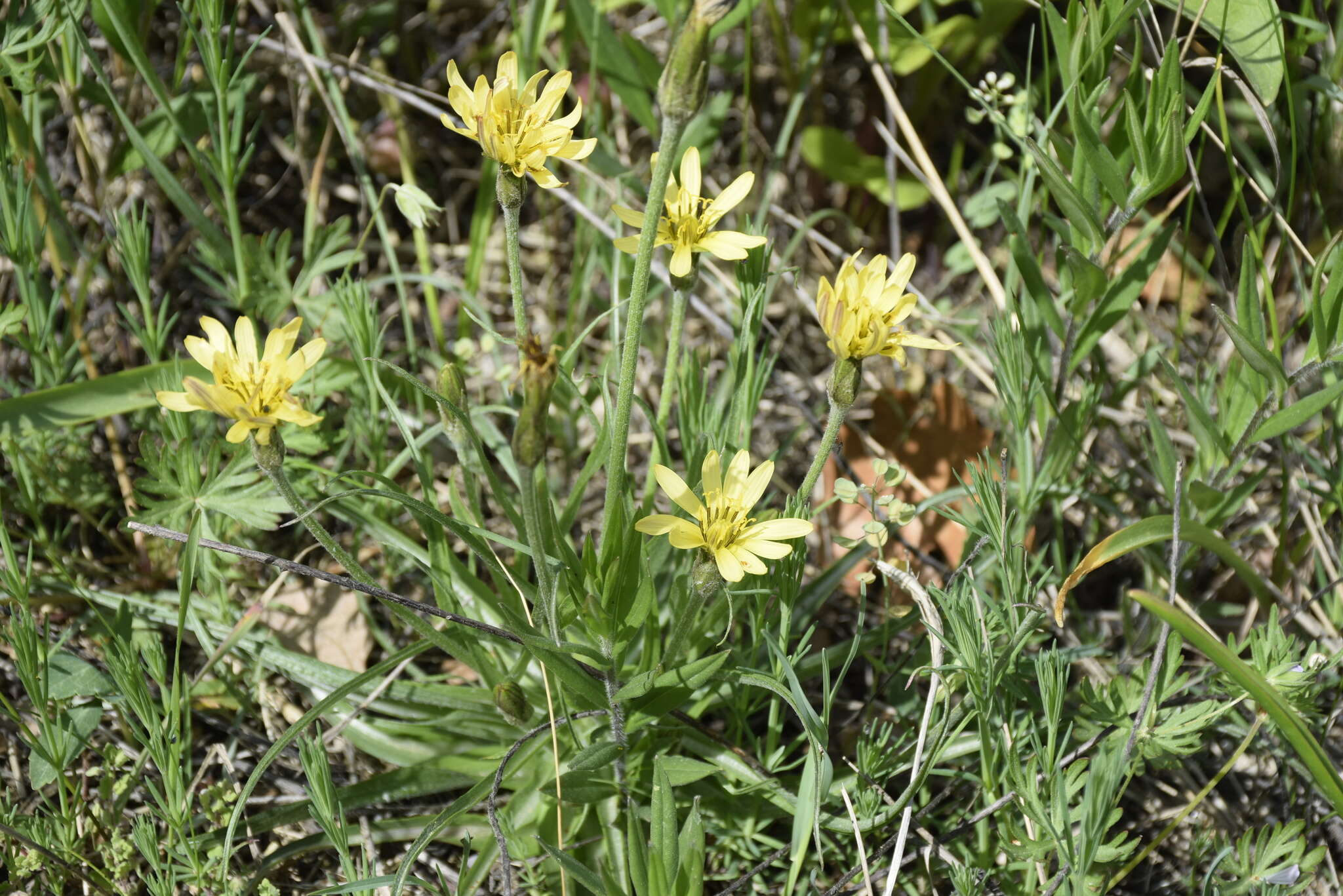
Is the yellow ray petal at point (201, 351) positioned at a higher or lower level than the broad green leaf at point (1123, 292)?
higher

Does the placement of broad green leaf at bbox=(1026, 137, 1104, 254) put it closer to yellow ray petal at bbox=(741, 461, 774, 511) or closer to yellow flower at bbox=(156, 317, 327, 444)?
yellow ray petal at bbox=(741, 461, 774, 511)

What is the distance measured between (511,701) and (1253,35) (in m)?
1.92

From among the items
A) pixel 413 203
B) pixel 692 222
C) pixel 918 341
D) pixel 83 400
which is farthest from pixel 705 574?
pixel 83 400

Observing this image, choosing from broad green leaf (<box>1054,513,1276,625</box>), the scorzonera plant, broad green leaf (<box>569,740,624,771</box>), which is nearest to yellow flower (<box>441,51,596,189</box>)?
the scorzonera plant

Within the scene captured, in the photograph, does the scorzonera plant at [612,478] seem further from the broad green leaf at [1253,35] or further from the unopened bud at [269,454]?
the broad green leaf at [1253,35]

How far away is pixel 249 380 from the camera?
159 centimetres

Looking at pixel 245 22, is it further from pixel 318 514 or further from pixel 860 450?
pixel 860 450

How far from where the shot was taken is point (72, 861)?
187cm

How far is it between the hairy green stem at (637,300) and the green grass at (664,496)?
0.04 feet

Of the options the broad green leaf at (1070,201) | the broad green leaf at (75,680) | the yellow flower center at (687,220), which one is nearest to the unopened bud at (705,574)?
the yellow flower center at (687,220)

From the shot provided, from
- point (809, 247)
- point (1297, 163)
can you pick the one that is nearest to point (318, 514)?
point (809, 247)

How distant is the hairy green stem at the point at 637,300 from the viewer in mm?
1376

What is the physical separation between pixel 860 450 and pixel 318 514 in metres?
1.37

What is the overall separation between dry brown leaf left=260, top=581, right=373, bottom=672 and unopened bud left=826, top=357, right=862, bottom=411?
125 cm
